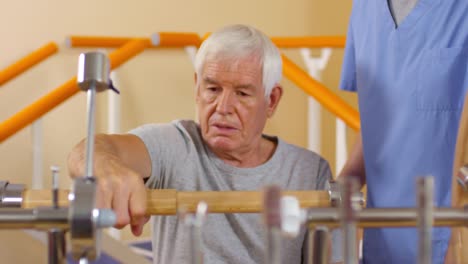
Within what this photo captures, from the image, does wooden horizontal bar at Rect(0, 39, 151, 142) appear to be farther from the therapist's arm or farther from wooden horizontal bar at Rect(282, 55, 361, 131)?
the therapist's arm

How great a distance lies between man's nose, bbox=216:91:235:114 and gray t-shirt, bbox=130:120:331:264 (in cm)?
10

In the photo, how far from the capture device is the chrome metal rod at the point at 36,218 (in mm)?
818

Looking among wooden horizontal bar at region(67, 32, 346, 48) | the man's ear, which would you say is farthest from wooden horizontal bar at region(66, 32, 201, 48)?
the man's ear

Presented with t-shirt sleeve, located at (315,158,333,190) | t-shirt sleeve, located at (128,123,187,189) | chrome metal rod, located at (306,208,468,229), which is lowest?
chrome metal rod, located at (306,208,468,229)

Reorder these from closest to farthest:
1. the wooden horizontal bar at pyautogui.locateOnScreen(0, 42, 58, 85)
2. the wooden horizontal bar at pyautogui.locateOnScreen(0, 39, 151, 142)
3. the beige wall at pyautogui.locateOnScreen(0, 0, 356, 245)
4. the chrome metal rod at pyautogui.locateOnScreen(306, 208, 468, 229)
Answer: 1. the chrome metal rod at pyautogui.locateOnScreen(306, 208, 468, 229)
2. the wooden horizontal bar at pyautogui.locateOnScreen(0, 39, 151, 142)
3. the wooden horizontal bar at pyautogui.locateOnScreen(0, 42, 58, 85)
4. the beige wall at pyautogui.locateOnScreen(0, 0, 356, 245)

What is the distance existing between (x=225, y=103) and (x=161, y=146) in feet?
0.51

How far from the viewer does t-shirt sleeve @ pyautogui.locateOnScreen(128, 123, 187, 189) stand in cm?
158

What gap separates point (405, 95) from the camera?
56.9 inches

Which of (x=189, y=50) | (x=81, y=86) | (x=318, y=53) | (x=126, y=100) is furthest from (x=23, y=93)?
(x=81, y=86)

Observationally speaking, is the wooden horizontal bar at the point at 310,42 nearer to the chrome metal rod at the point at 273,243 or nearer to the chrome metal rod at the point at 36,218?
the chrome metal rod at the point at 36,218

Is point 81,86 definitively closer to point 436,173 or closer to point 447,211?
point 447,211

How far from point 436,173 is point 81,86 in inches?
29.8

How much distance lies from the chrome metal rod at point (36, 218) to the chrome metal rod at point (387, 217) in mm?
254

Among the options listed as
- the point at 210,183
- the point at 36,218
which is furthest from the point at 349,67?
the point at 36,218
